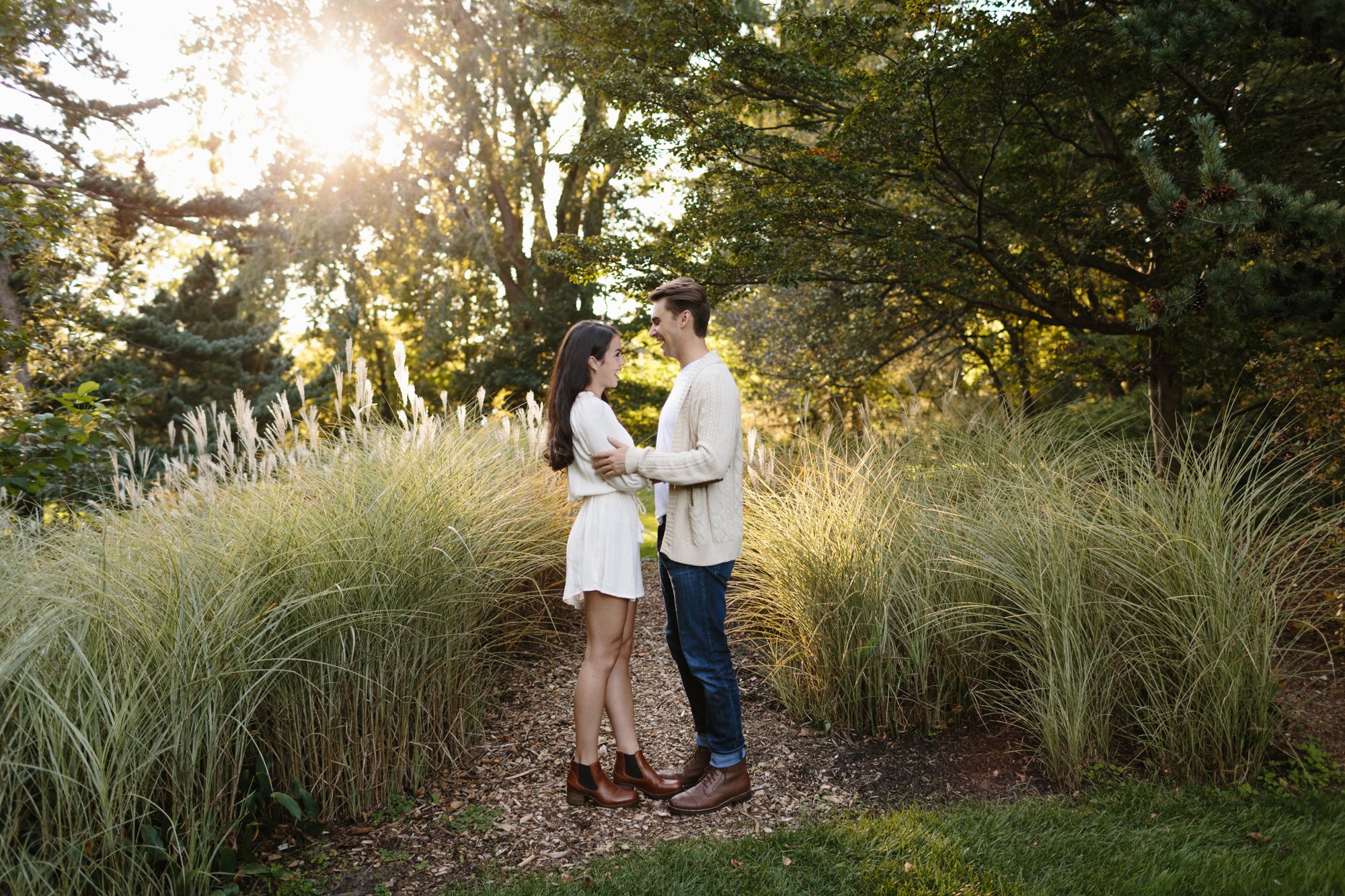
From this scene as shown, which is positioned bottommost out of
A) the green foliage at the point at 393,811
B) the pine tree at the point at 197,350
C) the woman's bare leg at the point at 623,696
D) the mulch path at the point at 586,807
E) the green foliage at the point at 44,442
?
the mulch path at the point at 586,807

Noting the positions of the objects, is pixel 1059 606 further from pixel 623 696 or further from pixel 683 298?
pixel 683 298

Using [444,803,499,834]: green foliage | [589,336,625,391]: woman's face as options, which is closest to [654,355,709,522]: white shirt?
[589,336,625,391]: woman's face

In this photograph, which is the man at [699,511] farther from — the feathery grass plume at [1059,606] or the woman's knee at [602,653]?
the feathery grass plume at [1059,606]

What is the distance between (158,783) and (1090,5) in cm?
754

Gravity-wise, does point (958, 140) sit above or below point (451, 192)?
below

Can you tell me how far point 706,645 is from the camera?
3.17 m

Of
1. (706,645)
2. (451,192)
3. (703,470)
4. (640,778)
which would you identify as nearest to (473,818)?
(640,778)

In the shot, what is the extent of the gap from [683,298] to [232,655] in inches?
84.4

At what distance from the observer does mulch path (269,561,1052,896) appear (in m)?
2.95

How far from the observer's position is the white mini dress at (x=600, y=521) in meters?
3.16

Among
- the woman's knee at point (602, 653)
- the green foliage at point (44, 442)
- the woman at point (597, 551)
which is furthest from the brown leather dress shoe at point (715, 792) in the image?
the green foliage at point (44, 442)

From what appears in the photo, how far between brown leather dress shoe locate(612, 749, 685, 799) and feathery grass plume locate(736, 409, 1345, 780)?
108cm

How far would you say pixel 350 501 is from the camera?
379cm

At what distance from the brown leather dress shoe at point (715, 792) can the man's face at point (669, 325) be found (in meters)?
1.76
